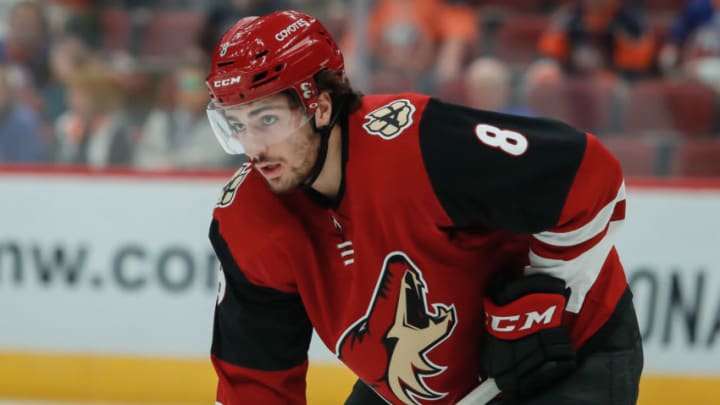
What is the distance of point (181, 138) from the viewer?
13.3 feet

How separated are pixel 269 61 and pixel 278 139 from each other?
0.46 feet

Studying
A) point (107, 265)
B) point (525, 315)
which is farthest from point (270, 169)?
point (107, 265)

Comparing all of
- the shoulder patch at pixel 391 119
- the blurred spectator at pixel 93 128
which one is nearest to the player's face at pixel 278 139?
the shoulder patch at pixel 391 119

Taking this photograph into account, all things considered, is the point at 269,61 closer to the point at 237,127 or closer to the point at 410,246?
the point at 237,127

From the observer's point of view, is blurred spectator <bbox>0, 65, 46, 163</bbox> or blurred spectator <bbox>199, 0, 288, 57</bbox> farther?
blurred spectator <bbox>199, 0, 288, 57</bbox>

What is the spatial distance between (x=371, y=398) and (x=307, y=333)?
224 mm

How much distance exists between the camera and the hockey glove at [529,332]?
1.81 m

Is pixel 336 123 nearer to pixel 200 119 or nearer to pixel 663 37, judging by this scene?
pixel 200 119

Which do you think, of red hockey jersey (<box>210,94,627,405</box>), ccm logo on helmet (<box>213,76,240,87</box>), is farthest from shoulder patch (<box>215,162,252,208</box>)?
ccm logo on helmet (<box>213,76,240,87</box>)

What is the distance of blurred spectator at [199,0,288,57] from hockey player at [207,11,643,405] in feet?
→ 8.01

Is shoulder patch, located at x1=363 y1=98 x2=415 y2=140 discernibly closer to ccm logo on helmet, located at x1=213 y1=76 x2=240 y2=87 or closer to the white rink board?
ccm logo on helmet, located at x1=213 y1=76 x2=240 y2=87

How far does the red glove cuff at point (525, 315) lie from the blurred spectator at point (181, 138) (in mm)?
2295

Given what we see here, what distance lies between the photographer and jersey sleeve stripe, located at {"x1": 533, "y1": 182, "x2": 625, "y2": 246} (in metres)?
1.79

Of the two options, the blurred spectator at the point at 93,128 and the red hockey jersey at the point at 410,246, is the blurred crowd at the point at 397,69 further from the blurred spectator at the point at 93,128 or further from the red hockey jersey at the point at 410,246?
the red hockey jersey at the point at 410,246
